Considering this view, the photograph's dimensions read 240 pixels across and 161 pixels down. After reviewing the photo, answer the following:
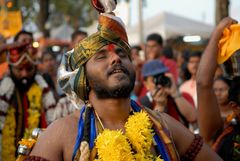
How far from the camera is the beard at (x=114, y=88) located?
178 inches

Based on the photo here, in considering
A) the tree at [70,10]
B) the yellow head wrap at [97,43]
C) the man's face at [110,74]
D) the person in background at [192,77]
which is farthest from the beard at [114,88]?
the tree at [70,10]

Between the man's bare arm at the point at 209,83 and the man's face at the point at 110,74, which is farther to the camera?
the man's bare arm at the point at 209,83

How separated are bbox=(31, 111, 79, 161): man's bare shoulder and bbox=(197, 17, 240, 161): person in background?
4.49ft

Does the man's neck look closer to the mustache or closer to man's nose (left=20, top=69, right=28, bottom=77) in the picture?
the mustache

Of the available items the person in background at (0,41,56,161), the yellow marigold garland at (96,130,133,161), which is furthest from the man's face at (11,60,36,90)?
the yellow marigold garland at (96,130,133,161)

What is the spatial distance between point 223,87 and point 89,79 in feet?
10.5

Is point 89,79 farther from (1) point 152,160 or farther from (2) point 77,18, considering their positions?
(2) point 77,18

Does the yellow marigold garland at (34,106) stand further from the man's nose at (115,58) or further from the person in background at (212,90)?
the man's nose at (115,58)

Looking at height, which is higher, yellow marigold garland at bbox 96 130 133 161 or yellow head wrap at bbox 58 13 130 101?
yellow head wrap at bbox 58 13 130 101

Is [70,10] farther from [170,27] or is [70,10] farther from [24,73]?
[24,73]

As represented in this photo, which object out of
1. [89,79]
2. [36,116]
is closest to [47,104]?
[36,116]

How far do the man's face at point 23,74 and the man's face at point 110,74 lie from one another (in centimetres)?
407

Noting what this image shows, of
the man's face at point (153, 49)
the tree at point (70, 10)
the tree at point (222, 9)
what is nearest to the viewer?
the man's face at point (153, 49)

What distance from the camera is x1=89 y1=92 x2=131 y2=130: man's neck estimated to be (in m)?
4.68
